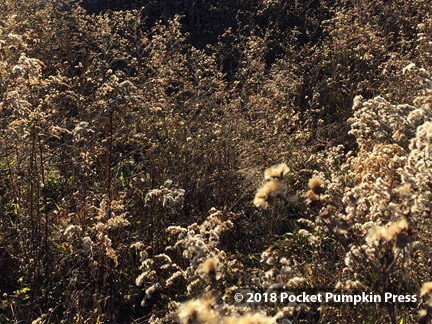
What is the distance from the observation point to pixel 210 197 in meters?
4.01

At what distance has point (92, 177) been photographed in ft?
13.7

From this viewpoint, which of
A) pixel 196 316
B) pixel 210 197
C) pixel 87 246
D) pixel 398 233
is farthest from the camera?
pixel 210 197

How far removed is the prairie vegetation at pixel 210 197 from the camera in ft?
7.30

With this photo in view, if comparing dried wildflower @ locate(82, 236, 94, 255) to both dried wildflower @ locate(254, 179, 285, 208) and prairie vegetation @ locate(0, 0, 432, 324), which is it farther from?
dried wildflower @ locate(254, 179, 285, 208)

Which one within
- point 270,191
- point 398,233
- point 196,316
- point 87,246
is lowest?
point 87,246

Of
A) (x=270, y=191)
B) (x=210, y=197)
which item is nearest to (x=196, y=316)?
(x=270, y=191)

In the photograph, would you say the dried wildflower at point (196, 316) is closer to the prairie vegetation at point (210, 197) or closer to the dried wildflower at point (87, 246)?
the prairie vegetation at point (210, 197)

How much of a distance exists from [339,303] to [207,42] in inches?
226

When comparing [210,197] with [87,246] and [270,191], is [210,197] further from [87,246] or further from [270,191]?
[270,191]

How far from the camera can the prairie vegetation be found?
2.22 meters

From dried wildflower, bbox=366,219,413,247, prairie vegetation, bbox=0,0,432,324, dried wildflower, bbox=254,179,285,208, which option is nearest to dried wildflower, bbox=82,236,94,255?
prairie vegetation, bbox=0,0,432,324

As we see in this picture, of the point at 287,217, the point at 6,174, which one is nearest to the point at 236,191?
the point at 287,217

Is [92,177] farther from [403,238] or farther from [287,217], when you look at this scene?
[403,238]

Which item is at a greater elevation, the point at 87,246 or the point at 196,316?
the point at 196,316
